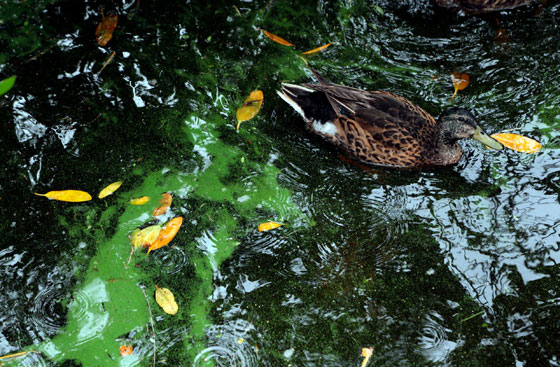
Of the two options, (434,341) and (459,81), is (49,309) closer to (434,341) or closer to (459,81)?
(434,341)

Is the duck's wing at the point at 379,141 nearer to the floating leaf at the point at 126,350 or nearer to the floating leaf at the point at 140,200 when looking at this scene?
the floating leaf at the point at 140,200

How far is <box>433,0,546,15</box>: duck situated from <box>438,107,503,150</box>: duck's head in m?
1.55

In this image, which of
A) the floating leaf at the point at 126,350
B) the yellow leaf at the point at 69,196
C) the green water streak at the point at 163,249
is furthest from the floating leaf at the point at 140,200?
the floating leaf at the point at 126,350

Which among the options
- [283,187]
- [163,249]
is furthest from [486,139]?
[163,249]

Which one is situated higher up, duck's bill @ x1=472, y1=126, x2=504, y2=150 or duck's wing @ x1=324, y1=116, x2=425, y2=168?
duck's bill @ x1=472, y1=126, x2=504, y2=150

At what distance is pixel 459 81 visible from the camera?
12.4 feet

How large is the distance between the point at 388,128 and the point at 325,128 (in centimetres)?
48

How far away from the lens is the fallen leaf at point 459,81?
12.3 feet

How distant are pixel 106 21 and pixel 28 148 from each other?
1.43m

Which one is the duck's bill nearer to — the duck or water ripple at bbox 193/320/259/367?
the duck

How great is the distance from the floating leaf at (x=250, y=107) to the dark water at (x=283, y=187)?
2.1 inches

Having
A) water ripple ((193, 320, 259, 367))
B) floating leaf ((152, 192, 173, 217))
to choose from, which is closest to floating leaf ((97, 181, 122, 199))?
floating leaf ((152, 192, 173, 217))

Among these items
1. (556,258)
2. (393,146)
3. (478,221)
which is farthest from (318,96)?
(556,258)

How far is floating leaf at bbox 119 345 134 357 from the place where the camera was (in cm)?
251
